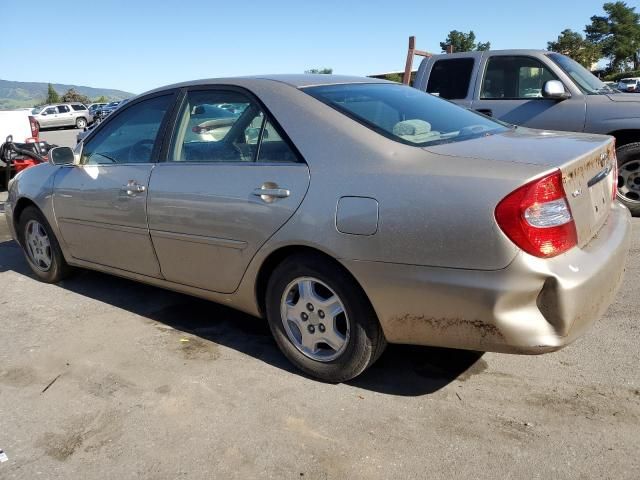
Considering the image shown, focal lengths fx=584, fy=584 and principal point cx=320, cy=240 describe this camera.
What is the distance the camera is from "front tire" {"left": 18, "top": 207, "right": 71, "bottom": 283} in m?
4.78

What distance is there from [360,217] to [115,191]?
2002 millimetres

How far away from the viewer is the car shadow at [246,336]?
3.13 metres

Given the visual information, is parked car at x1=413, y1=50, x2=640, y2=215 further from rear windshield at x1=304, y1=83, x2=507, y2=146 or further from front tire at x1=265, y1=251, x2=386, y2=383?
front tire at x1=265, y1=251, x2=386, y2=383

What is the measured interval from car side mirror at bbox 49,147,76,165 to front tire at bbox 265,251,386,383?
214 centimetres

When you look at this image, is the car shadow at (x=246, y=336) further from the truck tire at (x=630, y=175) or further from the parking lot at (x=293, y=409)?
the truck tire at (x=630, y=175)

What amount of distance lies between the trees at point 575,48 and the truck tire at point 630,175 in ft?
144

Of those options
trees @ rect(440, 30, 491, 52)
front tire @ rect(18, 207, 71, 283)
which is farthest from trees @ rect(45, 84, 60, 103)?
front tire @ rect(18, 207, 71, 283)

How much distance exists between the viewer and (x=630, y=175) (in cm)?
622

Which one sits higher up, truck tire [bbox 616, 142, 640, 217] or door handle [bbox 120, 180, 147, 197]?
door handle [bbox 120, 180, 147, 197]

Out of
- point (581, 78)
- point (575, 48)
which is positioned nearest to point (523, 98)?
point (581, 78)

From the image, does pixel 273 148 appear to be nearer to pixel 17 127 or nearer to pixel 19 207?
pixel 19 207

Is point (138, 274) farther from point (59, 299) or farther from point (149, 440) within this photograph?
point (149, 440)

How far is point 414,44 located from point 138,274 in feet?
21.5

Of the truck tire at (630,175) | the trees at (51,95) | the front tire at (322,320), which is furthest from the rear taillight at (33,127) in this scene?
the trees at (51,95)
